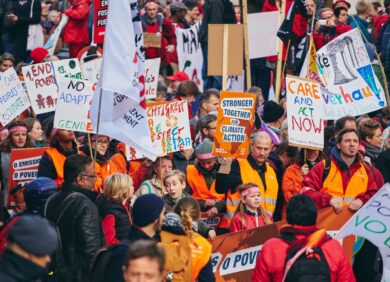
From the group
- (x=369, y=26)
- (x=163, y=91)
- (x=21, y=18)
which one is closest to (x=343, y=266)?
(x=163, y=91)

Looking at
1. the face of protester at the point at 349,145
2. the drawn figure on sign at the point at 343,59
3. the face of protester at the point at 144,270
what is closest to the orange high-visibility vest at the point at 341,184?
the face of protester at the point at 349,145

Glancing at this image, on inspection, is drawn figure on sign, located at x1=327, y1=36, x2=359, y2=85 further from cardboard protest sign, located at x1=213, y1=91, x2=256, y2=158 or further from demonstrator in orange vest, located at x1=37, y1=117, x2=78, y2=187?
demonstrator in orange vest, located at x1=37, y1=117, x2=78, y2=187

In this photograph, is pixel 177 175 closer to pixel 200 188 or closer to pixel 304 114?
pixel 200 188

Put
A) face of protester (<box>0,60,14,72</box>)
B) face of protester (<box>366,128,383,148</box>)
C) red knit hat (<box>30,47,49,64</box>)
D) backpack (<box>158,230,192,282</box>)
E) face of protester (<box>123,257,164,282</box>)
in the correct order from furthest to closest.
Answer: red knit hat (<box>30,47,49,64</box>) < face of protester (<box>0,60,14,72</box>) < face of protester (<box>366,128,383,148</box>) < backpack (<box>158,230,192,282</box>) < face of protester (<box>123,257,164,282</box>)

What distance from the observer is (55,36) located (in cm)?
2323

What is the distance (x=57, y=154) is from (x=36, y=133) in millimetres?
1834

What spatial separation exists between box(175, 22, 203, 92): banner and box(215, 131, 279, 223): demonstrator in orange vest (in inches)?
351

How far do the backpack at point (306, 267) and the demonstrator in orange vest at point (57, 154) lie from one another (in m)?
4.09

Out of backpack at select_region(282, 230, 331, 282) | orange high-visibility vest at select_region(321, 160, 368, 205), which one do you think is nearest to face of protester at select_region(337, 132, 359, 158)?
orange high-visibility vest at select_region(321, 160, 368, 205)

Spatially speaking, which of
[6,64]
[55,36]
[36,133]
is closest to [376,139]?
[36,133]

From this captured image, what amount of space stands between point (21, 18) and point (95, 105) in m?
11.3

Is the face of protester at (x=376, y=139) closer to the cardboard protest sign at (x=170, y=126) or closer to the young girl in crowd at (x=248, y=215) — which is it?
the cardboard protest sign at (x=170, y=126)

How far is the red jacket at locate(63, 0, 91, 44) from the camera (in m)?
23.1

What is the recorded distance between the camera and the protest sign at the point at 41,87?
1680 cm
